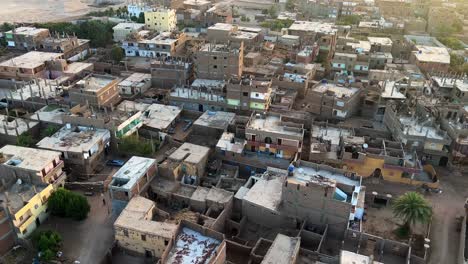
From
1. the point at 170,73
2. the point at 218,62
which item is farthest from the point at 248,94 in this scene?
the point at 170,73

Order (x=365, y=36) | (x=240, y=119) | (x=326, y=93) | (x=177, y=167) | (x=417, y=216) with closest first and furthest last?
(x=417, y=216)
(x=177, y=167)
(x=240, y=119)
(x=326, y=93)
(x=365, y=36)

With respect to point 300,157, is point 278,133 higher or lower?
higher

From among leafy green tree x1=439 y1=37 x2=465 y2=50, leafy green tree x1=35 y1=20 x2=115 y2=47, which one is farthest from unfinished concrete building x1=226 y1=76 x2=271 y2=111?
leafy green tree x1=439 y1=37 x2=465 y2=50

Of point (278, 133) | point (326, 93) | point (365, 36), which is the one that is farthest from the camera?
point (365, 36)

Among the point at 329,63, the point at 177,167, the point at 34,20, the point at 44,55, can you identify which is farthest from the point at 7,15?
the point at 177,167

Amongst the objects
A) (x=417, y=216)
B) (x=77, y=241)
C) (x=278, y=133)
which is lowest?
(x=77, y=241)

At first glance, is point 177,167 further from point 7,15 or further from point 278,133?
point 7,15

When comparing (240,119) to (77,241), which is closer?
(77,241)

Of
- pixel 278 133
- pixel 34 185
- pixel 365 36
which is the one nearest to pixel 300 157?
pixel 278 133
